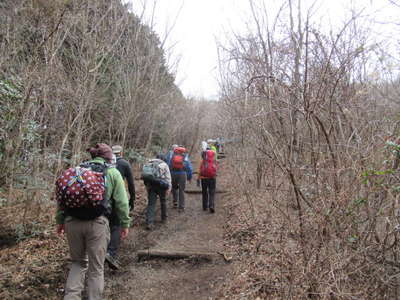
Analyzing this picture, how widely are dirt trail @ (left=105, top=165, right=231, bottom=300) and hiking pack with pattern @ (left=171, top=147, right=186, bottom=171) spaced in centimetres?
142

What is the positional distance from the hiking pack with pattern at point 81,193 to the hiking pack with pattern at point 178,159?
13.1 ft

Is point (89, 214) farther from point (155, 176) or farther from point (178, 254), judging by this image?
point (155, 176)

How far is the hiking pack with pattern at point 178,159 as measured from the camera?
22.7 ft

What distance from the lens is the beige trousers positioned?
292 centimetres

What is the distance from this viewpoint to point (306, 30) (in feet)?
10.6

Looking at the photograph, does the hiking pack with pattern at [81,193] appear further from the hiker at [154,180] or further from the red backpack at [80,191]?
the hiker at [154,180]

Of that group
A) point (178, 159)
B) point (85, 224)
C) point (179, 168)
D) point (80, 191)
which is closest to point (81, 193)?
point (80, 191)

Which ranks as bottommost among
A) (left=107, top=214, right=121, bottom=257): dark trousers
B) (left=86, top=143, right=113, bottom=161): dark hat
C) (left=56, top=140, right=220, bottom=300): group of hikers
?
(left=107, top=214, right=121, bottom=257): dark trousers

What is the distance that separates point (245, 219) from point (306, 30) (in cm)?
424

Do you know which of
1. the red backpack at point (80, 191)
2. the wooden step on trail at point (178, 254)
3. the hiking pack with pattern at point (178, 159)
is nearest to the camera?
the red backpack at point (80, 191)

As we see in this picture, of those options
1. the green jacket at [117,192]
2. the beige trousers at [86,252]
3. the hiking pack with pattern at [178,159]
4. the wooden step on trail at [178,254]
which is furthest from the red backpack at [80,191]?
the hiking pack with pattern at [178,159]

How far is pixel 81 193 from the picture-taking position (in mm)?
2807

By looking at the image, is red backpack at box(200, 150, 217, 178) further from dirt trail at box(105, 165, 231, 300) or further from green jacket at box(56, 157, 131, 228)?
green jacket at box(56, 157, 131, 228)

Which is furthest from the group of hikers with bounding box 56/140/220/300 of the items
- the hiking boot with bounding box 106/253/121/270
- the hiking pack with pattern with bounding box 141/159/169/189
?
the hiking pack with pattern with bounding box 141/159/169/189
